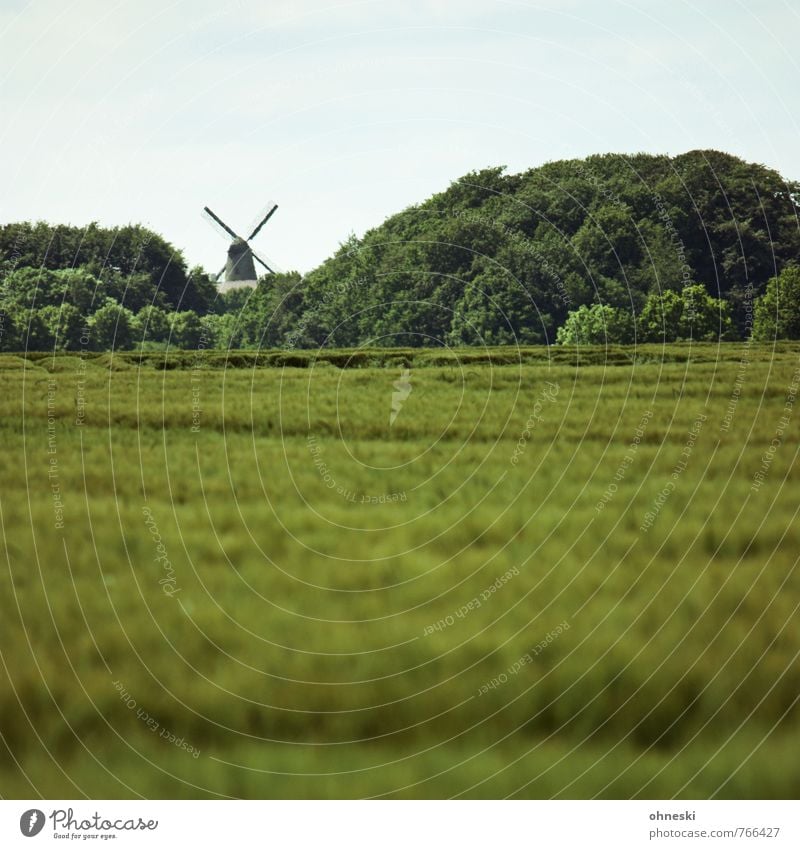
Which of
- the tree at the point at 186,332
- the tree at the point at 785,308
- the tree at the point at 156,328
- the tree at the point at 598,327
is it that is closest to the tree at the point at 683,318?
the tree at the point at 598,327

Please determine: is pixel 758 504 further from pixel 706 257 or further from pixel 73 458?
pixel 706 257

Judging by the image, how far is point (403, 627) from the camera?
719cm

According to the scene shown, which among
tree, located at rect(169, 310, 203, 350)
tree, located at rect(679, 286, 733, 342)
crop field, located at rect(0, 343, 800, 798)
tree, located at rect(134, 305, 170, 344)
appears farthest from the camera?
tree, located at rect(134, 305, 170, 344)

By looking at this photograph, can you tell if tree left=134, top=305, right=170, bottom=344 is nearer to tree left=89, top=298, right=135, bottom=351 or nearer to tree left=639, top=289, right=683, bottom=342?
tree left=89, top=298, right=135, bottom=351

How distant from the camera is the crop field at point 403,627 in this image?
5.83 meters

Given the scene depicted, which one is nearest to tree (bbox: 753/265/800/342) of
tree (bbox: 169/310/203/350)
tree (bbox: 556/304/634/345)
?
tree (bbox: 556/304/634/345)

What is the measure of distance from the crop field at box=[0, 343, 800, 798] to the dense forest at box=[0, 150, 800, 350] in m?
51.0

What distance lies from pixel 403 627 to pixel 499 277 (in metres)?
66.4

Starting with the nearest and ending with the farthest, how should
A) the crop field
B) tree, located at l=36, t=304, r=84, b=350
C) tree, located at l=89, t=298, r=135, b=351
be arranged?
the crop field < tree, located at l=36, t=304, r=84, b=350 < tree, located at l=89, t=298, r=135, b=351

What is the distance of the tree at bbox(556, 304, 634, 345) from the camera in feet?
209

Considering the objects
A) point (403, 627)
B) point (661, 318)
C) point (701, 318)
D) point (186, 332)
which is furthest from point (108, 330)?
point (403, 627)

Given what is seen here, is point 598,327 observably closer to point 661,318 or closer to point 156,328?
point 661,318

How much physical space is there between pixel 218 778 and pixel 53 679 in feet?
4.64

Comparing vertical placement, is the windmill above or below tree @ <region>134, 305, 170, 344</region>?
above
